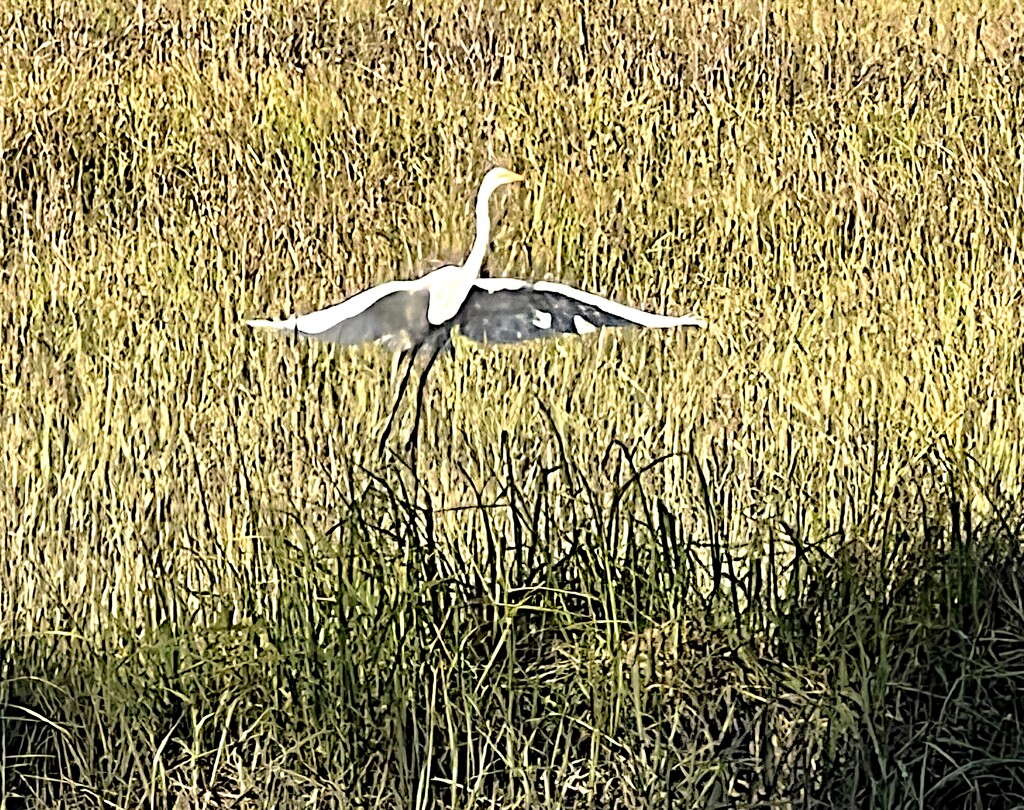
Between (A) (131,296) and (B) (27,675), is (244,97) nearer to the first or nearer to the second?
(A) (131,296)

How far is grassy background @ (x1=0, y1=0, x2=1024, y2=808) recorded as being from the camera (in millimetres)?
2451

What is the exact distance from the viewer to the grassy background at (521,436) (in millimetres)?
2451

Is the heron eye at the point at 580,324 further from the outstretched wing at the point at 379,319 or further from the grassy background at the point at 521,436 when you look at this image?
the outstretched wing at the point at 379,319

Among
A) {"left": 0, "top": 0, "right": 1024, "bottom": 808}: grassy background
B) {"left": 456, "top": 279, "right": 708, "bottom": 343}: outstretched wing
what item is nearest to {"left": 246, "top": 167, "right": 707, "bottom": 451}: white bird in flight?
{"left": 456, "top": 279, "right": 708, "bottom": 343}: outstretched wing

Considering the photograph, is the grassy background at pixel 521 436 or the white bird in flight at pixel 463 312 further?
the white bird in flight at pixel 463 312

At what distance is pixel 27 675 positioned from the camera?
258 centimetres

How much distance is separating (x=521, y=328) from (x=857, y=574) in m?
0.77

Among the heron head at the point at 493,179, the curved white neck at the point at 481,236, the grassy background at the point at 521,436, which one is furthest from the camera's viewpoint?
the heron head at the point at 493,179

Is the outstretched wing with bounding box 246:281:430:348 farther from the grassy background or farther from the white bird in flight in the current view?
the grassy background

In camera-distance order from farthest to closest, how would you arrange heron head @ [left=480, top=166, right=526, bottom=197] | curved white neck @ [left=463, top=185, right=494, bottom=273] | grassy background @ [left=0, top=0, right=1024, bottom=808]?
heron head @ [left=480, top=166, right=526, bottom=197]
curved white neck @ [left=463, top=185, right=494, bottom=273]
grassy background @ [left=0, top=0, right=1024, bottom=808]

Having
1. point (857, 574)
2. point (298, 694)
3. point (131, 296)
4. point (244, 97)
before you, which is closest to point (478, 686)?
point (298, 694)

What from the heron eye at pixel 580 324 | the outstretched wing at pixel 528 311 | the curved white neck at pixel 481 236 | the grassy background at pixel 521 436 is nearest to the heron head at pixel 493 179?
the curved white neck at pixel 481 236

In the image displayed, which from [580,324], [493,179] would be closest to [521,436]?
[580,324]

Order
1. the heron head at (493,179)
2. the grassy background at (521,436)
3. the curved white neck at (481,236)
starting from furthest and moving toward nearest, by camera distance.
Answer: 1. the heron head at (493,179)
2. the curved white neck at (481,236)
3. the grassy background at (521,436)
